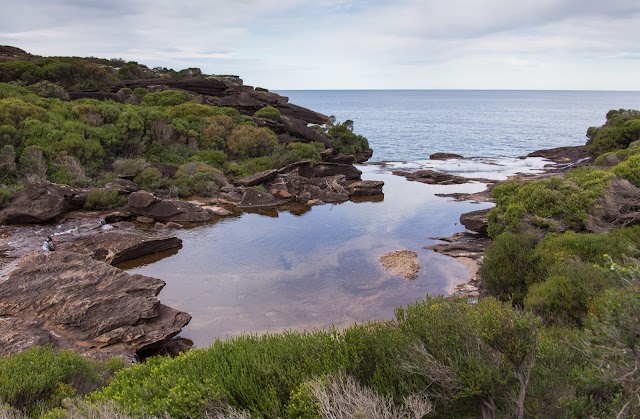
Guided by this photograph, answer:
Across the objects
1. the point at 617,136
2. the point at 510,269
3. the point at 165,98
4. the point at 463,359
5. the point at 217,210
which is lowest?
the point at 217,210

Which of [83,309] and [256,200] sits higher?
[83,309]

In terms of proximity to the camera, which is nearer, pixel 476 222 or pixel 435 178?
pixel 476 222

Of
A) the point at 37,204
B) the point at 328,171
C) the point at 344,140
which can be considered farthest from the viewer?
the point at 344,140

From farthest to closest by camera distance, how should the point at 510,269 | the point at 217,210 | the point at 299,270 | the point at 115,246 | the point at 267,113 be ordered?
the point at 267,113 → the point at 217,210 → the point at 115,246 → the point at 299,270 → the point at 510,269

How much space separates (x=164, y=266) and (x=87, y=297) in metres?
6.88

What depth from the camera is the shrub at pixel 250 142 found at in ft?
152

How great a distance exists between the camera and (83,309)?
45.3ft

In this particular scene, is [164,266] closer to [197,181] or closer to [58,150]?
[197,181]

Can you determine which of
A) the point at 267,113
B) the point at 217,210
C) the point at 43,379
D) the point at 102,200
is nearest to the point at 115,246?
the point at 102,200

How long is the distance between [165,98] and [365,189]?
29764mm

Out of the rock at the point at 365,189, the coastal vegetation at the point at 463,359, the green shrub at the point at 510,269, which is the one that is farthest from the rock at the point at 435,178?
the green shrub at the point at 510,269

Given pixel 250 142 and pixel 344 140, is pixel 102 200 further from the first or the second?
pixel 344 140

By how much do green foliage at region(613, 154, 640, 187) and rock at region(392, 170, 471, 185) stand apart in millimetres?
22148

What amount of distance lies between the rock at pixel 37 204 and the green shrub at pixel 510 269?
2253 centimetres
